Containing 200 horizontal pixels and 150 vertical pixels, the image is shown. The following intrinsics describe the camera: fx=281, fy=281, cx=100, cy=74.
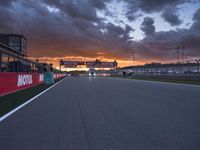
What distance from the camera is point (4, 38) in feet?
415

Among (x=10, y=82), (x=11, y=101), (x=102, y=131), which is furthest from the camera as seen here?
(x=10, y=82)

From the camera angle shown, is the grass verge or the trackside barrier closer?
the grass verge

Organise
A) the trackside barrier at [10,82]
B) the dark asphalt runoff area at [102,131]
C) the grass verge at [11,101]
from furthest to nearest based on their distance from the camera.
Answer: the trackside barrier at [10,82] → the grass verge at [11,101] → the dark asphalt runoff area at [102,131]

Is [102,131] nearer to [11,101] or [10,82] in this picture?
[11,101]

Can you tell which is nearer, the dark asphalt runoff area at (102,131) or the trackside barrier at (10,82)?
the dark asphalt runoff area at (102,131)

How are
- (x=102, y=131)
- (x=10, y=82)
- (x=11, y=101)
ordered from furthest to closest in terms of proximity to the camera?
(x=10, y=82)
(x=11, y=101)
(x=102, y=131)

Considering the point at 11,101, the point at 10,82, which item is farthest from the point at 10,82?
the point at 11,101

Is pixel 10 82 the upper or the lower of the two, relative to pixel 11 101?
upper

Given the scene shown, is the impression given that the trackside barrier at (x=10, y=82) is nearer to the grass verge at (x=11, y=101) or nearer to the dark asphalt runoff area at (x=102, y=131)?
the grass verge at (x=11, y=101)

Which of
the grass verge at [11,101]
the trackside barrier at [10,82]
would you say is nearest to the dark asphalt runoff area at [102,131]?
the grass verge at [11,101]

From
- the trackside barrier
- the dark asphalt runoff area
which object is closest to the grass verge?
the trackside barrier

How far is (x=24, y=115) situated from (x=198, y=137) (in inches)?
218

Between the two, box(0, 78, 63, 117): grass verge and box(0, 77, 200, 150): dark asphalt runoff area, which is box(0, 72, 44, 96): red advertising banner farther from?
box(0, 77, 200, 150): dark asphalt runoff area

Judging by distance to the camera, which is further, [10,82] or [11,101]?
[10,82]
